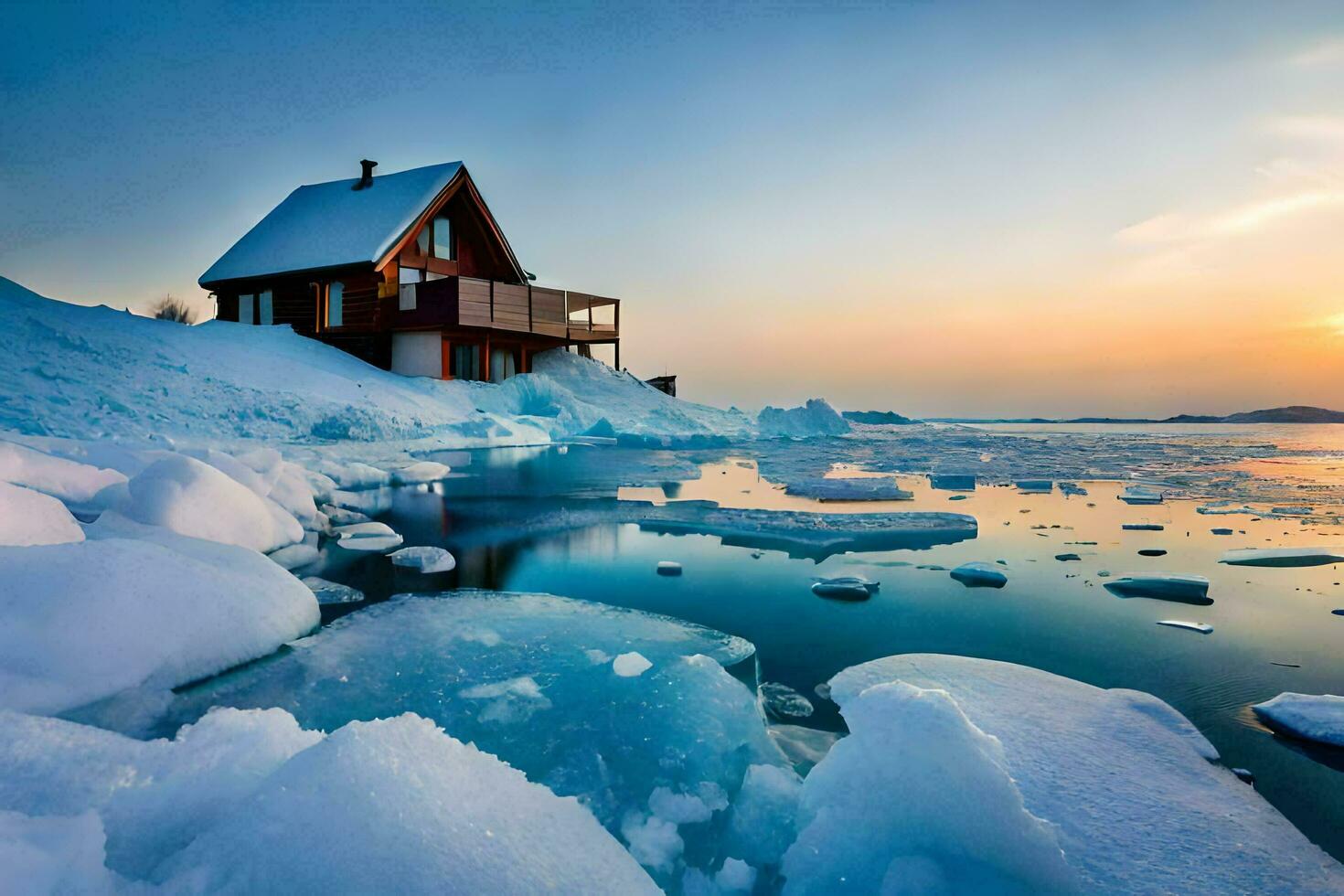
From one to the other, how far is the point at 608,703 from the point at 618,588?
189cm

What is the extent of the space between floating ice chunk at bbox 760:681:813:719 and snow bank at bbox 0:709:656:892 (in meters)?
1.25

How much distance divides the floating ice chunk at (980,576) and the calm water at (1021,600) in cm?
8

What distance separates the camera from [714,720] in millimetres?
2396

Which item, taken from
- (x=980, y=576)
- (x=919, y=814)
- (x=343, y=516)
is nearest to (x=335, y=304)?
(x=343, y=516)

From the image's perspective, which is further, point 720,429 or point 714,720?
point 720,429

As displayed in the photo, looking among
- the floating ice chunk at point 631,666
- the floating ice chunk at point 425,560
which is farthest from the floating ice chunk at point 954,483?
the floating ice chunk at point 631,666

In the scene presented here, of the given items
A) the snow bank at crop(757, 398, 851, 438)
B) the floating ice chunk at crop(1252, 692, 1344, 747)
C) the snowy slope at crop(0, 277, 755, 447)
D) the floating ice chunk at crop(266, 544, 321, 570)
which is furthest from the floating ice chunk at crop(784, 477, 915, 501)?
the snow bank at crop(757, 398, 851, 438)

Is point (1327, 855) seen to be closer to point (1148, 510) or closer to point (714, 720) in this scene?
point (714, 720)

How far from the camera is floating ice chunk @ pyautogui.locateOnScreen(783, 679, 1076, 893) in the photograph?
1568 millimetres

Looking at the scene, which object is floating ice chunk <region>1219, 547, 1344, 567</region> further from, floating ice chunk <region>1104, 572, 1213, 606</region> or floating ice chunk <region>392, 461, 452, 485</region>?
floating ice chunk <region>392, 461, 452, 485</region>

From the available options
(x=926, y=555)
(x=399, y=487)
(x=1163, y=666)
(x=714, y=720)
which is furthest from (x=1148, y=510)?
(x=399, y=487)

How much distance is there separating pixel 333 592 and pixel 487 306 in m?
16.1

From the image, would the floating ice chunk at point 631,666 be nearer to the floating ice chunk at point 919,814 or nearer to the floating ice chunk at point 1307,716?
the floating ice chunk at point 919,814

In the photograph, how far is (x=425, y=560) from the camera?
Answer: 4.89 metres
